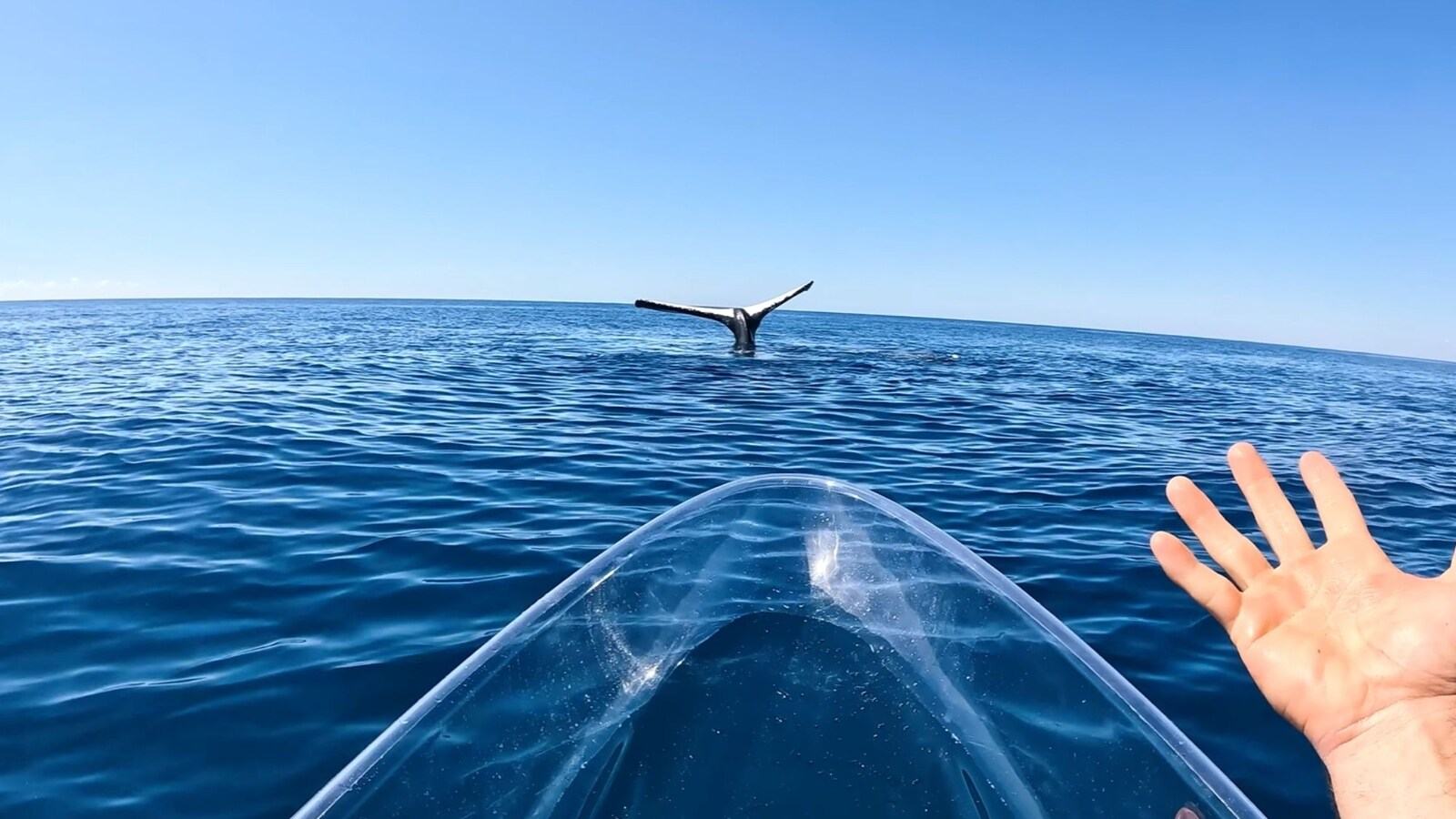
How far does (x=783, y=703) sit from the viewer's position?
11.3 feet

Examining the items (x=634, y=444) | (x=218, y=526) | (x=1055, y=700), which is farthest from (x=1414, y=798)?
(x=634, y=444)

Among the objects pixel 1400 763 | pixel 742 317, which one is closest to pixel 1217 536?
pixel 1400 763

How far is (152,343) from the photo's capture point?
26156 millimetres

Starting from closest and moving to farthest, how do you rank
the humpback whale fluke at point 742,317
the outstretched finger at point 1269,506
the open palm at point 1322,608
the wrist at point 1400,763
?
the wrist at point 1400,763 < the open palm at point 1322,608 < the outstretched finger at point 1269,506 < the humpback whale fluke at point 742,317

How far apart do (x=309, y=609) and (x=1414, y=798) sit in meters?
5.45

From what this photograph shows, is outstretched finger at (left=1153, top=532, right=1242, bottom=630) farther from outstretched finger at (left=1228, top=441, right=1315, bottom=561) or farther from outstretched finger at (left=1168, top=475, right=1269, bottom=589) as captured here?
outstretched finger at (left=1228, top=441, right=1315, bottom=561)

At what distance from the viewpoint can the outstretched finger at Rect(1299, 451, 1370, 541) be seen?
7.88 feet

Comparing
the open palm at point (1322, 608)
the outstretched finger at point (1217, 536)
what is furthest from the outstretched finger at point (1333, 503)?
the outstretched finger at point (1217, 536)

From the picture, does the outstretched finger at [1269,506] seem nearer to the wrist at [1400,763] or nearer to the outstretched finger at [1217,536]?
the outstretched finger at [1217,536]

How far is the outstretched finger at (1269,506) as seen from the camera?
255 cm

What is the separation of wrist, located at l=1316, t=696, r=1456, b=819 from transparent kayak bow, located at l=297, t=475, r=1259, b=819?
0.37 m

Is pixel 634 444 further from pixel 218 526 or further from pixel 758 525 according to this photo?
pixel 758 525

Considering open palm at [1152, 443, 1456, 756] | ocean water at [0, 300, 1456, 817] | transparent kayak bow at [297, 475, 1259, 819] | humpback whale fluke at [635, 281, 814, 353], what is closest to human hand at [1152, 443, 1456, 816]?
open palm at [1152, 443, 1456, 756]

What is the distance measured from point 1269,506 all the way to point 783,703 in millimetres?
2092
